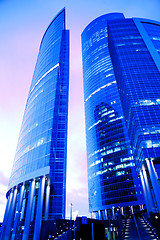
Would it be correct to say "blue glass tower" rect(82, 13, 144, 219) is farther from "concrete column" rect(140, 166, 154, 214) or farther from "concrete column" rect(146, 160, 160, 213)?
"concrete column" rect(146, 160, 160, 213)

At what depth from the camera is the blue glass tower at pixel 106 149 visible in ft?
286

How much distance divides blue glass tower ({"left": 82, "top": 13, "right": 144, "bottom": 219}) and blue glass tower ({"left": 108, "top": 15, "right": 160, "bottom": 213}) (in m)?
21.6

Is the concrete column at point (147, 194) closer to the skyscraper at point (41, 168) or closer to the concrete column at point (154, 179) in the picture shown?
the concrete column at point (154, 179)

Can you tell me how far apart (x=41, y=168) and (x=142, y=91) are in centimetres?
4329

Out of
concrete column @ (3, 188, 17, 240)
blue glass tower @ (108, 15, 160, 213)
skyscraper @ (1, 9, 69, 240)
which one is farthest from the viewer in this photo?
concrete column @ (3, 188, 17, 240)

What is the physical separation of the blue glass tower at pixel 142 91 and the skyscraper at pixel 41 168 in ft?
90.1

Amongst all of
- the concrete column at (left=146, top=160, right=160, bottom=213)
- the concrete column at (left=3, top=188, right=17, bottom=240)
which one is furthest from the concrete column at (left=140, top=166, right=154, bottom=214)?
the concrete column at (left=3, top=188, right=17, bottom=240)

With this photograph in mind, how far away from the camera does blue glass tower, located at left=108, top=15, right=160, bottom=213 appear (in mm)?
47094

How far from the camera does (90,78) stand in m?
155

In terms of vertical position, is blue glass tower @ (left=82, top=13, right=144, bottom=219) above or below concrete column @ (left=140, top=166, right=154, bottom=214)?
above

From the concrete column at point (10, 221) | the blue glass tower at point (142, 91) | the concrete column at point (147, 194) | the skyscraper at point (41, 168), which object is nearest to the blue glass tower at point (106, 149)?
the concrete column at point (147, 194)

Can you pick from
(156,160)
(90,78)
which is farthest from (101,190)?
(90,78)

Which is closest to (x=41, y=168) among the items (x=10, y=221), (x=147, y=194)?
(x=10, y=221)

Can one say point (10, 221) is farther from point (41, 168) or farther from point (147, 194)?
point (147, 194)
